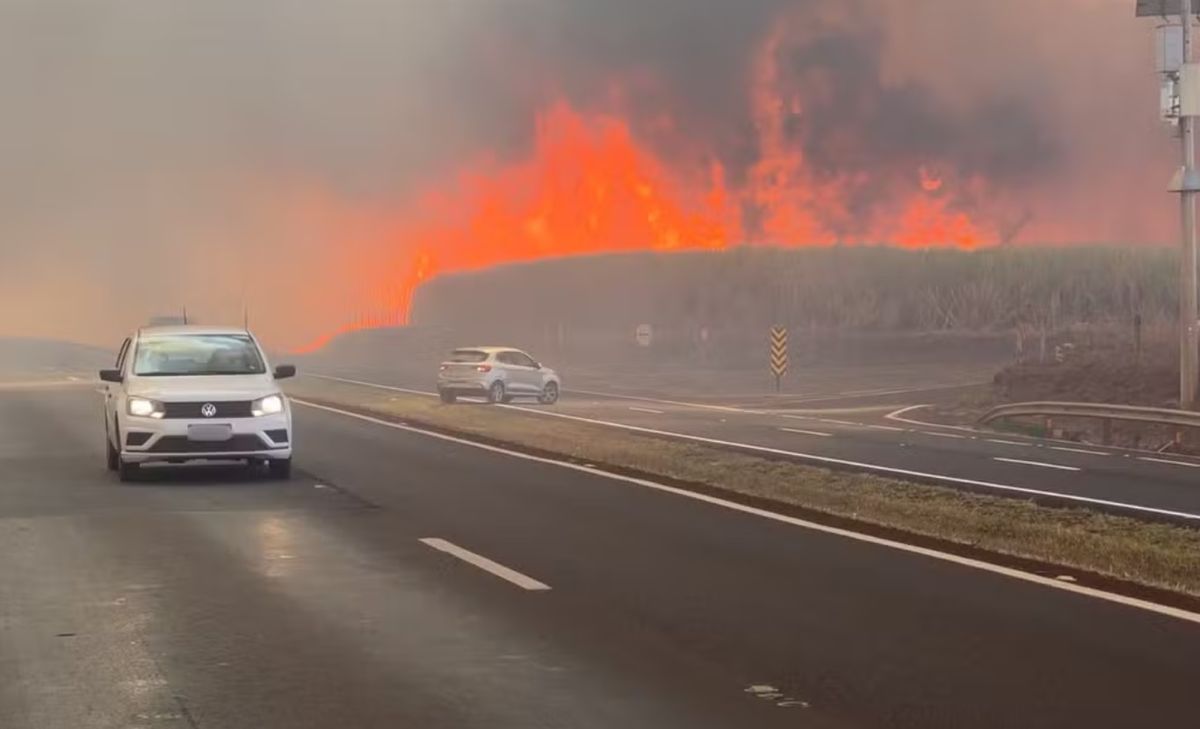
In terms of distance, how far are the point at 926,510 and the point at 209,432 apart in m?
8.19

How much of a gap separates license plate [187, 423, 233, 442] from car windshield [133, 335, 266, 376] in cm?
126

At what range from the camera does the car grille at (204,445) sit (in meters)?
15.9

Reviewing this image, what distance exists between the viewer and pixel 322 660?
282 inches

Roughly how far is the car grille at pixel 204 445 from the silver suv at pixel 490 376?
22.0 metres

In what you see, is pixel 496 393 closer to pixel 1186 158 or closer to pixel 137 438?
pixel 1186 158

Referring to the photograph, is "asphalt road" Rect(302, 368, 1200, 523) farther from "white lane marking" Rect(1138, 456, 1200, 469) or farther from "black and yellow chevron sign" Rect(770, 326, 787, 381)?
"black and yellow chevron sign" Rect(770, 326, 787, 381)

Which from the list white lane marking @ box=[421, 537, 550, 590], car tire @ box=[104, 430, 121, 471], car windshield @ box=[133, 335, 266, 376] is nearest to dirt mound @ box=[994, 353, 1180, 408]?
car windshield @ box=[133, 335, 266, 376]

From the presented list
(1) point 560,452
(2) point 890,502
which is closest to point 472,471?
(1) point 560,452

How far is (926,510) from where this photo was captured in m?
13.6

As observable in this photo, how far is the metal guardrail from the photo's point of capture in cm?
2522

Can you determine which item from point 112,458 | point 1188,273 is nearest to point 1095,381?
point 1188,273

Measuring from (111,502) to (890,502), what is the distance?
8179mm

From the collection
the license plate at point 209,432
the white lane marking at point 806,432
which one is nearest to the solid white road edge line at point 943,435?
the white lane marking at point 806,432

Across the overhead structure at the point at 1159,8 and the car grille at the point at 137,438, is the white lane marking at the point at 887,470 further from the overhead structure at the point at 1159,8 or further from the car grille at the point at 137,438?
the overhead structure at the point at 1159,8
